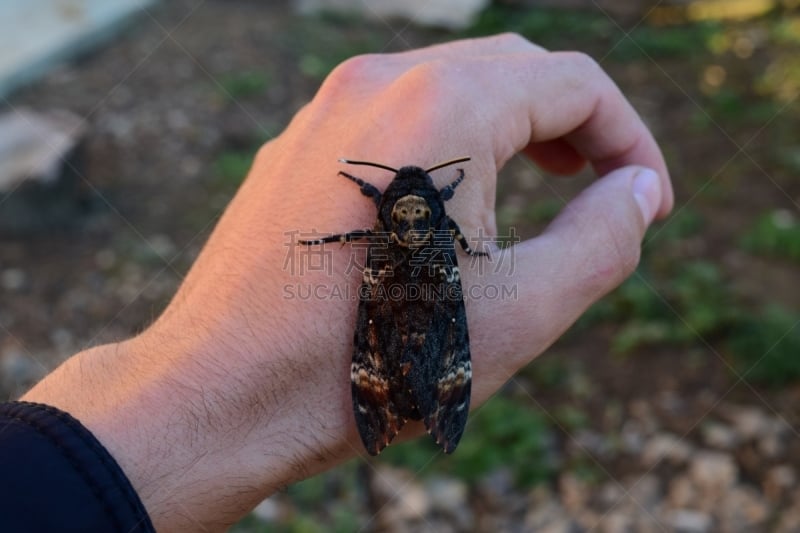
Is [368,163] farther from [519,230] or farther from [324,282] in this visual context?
[519,230]

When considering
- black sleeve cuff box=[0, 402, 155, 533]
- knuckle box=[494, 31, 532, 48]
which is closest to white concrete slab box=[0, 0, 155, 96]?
knuckle box=[494, 31, 532, 48]

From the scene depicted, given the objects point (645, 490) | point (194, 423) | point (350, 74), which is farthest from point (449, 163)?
point (645, 490)

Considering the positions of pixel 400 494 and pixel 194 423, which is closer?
pixel 194 423

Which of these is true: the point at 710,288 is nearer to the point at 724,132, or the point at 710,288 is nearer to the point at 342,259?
the point at 724,132

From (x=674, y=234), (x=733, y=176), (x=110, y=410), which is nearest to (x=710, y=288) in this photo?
(x=674, y=234)

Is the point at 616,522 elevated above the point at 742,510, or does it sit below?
above

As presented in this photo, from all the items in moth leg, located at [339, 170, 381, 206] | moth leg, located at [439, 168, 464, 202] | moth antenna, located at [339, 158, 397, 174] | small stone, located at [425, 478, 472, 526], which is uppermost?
moth antenna, located at [339, 158, 397, 174]

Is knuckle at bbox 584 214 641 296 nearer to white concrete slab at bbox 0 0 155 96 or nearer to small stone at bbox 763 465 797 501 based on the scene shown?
small stone at bbox 763 465 797 501
